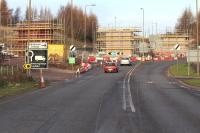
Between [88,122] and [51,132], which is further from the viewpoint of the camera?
[88,122]

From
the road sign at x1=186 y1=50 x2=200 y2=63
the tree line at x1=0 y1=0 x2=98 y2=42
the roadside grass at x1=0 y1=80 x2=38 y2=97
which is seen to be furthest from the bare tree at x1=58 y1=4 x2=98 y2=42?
the roadside grass at x1=0 y1=80 x2=38 y2=97

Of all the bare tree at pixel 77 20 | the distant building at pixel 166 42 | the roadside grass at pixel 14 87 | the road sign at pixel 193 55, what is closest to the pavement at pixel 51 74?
the roadside grass at pixel 14 87

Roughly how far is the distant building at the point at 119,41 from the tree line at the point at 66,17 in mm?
6784

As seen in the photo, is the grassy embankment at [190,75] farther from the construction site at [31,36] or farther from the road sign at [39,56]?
the construction site at [31,36]

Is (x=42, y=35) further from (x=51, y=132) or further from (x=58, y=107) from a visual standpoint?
(x=51, y=132)

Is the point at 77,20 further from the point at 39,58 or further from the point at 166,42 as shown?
the point at 39,58

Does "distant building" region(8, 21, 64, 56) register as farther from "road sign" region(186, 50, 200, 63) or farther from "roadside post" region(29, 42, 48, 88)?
"roadside post" region(29, 42, 48, 88)

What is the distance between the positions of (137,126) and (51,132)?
2636 mm

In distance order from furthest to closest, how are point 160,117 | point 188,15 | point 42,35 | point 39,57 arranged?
point 188,15
point 42,35
point 39,57
point 160,117

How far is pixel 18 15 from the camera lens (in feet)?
473

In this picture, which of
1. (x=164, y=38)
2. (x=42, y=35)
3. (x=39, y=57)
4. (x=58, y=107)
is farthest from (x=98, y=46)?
(x=58, y=107)

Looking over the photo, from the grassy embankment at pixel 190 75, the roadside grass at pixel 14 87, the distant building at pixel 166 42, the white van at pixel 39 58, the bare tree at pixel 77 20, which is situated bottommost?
the grassy embankment at pixel 190 75

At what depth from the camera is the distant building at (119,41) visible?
137 meters

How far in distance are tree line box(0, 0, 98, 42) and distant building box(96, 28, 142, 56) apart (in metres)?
6.78
